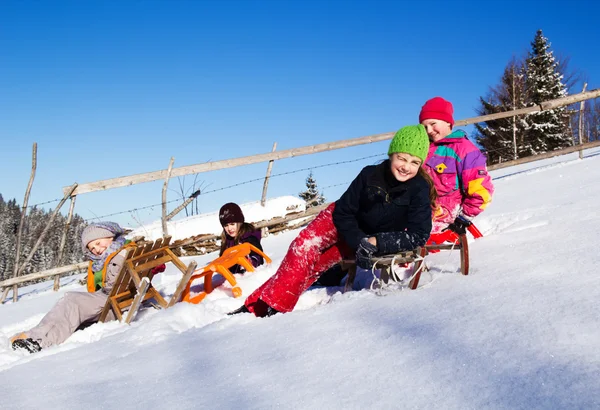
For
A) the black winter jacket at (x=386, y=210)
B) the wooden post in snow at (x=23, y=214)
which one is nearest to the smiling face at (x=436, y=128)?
the black winter jacket at (x=386, y=210)

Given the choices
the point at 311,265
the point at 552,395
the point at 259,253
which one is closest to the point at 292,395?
the point at 552,395

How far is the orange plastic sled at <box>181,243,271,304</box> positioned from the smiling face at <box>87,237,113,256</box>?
746 mm

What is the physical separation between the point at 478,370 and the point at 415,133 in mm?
1552

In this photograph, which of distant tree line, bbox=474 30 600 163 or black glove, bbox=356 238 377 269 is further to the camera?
distant tree line, bbox=474 30 600 163

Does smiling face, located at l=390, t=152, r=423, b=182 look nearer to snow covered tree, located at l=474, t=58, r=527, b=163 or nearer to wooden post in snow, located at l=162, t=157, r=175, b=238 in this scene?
wooden post in snow, located at l=162, t=157, r=175, b=238

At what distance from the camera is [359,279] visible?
3535 mm

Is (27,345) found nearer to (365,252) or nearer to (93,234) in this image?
(93,234)

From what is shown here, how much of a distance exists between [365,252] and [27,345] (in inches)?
88.1

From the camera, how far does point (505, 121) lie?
22781 mm

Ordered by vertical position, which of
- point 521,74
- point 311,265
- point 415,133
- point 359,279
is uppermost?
point 521,74

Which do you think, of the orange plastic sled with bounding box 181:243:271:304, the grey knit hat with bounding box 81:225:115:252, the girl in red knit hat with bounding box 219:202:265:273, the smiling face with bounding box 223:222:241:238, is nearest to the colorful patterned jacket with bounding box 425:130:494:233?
the orange plastic sled with bounding box 181:243:271:304

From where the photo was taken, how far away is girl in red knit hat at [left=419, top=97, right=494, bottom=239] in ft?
10.6

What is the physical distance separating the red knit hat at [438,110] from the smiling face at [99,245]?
8.87ft

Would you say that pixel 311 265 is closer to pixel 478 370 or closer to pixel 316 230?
pixel 316 230
